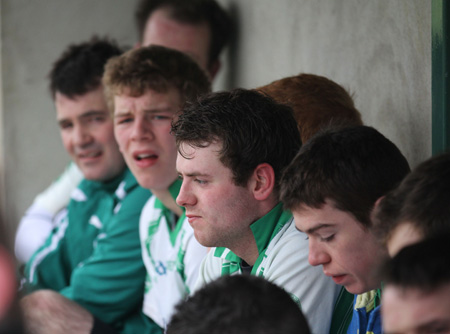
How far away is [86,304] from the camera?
291cm

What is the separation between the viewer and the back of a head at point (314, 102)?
221cm

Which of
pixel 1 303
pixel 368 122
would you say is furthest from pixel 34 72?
pixel 1 303

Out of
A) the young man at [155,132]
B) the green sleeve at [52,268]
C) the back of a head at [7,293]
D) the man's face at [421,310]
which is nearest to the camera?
the back of a head at [7,293]

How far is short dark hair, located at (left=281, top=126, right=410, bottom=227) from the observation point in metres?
1.56

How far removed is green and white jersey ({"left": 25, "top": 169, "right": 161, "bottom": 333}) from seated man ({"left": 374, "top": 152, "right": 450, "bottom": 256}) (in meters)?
1.73

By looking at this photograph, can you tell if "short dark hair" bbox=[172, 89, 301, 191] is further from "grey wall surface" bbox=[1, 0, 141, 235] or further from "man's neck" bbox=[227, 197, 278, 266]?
"grey wall surface" bbox=[1, 0, 141, 235]

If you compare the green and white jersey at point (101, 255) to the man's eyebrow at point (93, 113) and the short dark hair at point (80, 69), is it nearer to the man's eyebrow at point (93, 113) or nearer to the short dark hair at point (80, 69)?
the man's eyebrow at point (93, 113)

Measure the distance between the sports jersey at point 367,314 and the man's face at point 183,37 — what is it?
101 inches

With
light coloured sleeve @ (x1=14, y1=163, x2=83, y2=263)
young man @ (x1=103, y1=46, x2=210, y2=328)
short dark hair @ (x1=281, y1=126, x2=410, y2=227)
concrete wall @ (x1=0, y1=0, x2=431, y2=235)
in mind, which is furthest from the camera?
light coloured sleeve @ (x1=14, y1=163, x2=83, y2=263)

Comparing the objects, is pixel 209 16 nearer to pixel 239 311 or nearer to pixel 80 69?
pixel 80 69

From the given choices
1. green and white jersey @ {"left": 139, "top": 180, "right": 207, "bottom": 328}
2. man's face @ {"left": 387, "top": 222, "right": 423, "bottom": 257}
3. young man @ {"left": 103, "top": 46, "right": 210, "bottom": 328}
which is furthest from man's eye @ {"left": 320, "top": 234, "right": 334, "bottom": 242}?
young man @ {"left": 103, "top": 46, "right": 210, "bottom": 328}

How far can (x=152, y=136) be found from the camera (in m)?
2.71

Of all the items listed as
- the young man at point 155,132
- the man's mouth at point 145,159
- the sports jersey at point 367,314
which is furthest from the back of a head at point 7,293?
the man's mouth at point 145,159

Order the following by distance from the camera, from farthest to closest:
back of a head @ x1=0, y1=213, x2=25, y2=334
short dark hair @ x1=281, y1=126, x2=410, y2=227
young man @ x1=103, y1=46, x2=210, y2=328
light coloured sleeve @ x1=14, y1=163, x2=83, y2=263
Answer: light coloured sleeve @ x1=14, y1=163, x2=83, y2=263
young man @ x1=103, y1=46, x2=210, y2=328
short dark hair @ x1=281, y1=126, x2=410, y2=227
back of a head @ x1=0, y1=213, x2=25, y2=334
